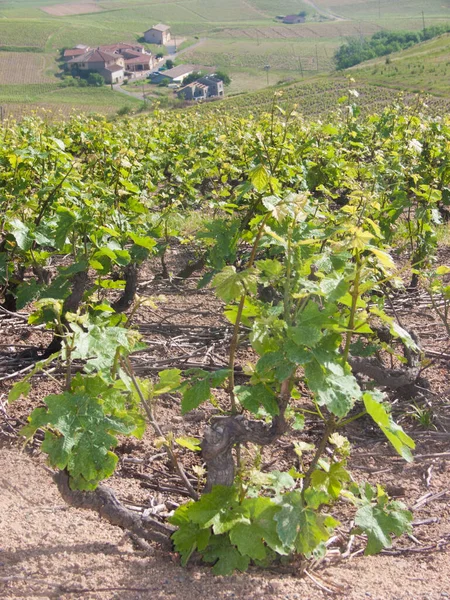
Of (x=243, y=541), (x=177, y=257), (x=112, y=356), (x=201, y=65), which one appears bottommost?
(x=201, y=65)

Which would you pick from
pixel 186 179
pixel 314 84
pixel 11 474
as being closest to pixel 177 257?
pixel 186 179

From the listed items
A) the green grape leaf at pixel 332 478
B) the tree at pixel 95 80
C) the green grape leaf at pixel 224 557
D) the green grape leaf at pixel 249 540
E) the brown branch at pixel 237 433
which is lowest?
the tree at pixel 95 80

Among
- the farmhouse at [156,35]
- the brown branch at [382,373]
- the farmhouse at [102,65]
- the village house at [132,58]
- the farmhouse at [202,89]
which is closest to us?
the brown branch at [382,373]

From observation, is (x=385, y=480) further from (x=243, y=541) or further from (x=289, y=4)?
(x=289, y=4)

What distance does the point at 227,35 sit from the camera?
11231cm

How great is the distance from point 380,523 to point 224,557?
500 millimetres

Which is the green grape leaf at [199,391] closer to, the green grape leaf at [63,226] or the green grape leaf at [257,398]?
the green grape leaf at [257,398]

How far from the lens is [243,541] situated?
2.00 meters

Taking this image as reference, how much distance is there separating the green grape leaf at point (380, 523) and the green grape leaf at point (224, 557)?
1.24ft

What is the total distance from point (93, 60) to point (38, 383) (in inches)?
3416

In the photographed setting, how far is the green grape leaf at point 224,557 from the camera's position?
2.04 m

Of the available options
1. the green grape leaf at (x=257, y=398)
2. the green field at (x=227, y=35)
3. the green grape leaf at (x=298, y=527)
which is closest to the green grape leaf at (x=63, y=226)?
the green grape leaf at (x=257, y=398)

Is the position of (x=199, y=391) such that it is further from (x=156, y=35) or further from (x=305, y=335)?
(x=156, y=35)

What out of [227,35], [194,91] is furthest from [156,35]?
[194,91]
